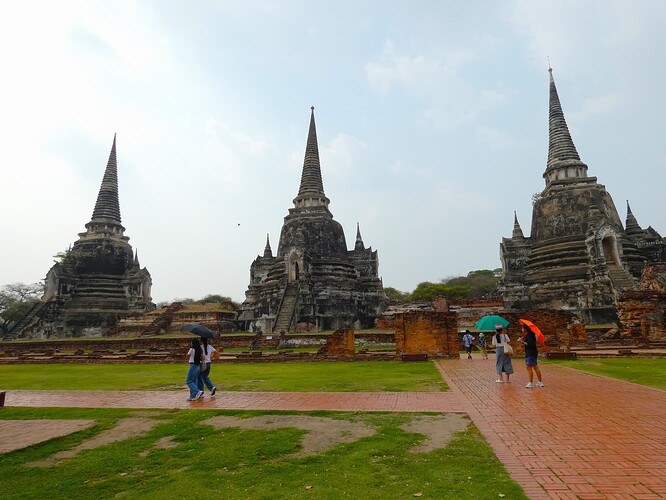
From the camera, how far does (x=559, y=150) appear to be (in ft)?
116

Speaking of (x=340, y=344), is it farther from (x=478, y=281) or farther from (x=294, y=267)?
(x=478, y=281)

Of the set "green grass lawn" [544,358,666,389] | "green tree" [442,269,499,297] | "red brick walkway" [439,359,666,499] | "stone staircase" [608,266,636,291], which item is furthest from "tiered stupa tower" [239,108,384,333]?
"green tree" [442,269,499,297]

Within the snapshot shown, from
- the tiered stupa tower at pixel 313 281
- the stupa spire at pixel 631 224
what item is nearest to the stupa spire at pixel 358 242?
the tiered stupa tower at pixel 313 281

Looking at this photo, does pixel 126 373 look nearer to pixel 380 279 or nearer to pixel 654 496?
pixel 654 496

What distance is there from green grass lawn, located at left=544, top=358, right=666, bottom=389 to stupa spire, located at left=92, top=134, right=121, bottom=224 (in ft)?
130

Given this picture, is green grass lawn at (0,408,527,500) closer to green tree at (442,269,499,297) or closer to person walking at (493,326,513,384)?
person walking at (493,326,513,384)

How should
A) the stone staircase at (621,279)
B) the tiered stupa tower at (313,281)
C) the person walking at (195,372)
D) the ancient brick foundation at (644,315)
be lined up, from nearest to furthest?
the person walking at (195,372) → the ancient brick foundation at (644,315) → the stone staircase at (621,279) → the tiered stupa tower at (313,281)

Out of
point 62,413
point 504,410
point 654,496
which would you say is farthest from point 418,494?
point 62,413

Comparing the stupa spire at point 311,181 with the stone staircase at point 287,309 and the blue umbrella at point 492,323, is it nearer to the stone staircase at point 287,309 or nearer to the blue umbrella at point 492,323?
the stone staircase at point 287,309

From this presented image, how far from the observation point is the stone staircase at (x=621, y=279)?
86.8ft

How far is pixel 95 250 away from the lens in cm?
3994

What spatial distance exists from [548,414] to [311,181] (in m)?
33.7

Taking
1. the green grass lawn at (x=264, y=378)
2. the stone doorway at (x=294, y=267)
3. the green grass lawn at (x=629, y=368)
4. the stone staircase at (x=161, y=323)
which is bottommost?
the green grass lawn at (x=629, y=368)

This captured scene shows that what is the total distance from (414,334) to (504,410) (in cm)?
1020
